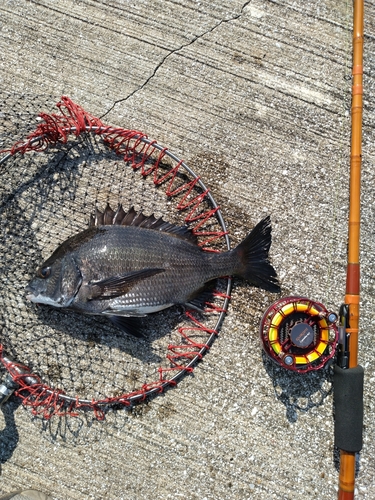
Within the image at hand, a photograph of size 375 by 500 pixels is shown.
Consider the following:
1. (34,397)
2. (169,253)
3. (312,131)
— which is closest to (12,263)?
(34,397)

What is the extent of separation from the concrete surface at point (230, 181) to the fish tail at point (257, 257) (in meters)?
0.21

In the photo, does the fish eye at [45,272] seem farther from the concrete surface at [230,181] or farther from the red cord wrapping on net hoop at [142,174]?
the concrete surface at [230,181]

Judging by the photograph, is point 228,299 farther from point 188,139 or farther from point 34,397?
point 34,397

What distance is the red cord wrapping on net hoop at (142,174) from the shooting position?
308cm

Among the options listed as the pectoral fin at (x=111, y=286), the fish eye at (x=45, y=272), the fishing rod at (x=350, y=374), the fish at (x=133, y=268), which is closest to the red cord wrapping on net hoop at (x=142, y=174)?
the fish at (x=133, y=268)

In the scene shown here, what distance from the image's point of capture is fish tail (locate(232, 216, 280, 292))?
10.1ft

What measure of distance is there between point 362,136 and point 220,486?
283 centimetres

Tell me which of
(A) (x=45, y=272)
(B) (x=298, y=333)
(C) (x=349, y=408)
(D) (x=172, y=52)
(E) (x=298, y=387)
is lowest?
(E) (x=298, y=387)

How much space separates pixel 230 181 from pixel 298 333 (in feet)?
4.04

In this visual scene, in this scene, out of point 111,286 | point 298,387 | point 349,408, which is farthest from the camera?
point 298,387

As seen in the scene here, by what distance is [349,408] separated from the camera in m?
3.04

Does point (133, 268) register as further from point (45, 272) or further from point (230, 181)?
point (230, 181)

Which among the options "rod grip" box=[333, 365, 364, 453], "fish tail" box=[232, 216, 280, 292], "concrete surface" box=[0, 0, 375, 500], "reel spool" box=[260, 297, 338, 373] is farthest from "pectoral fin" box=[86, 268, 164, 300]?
"rod grip" box=[333, 365, 364, 453]

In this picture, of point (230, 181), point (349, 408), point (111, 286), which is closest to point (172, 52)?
→ point (230, 181)
